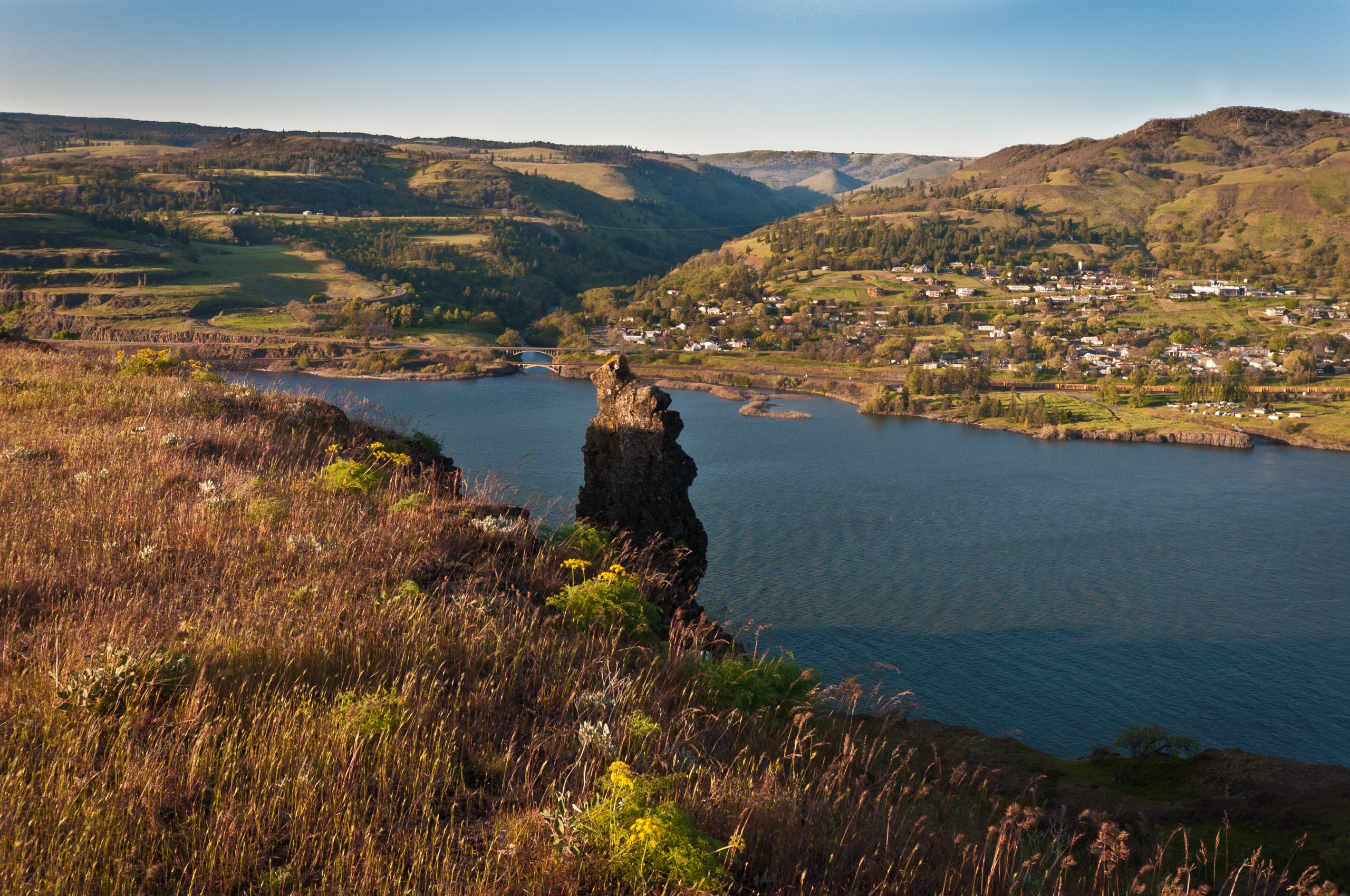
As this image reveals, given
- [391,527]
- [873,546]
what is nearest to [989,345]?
[873,546]

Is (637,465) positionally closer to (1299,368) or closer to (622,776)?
(622,776)

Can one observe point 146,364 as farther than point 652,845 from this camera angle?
Yes

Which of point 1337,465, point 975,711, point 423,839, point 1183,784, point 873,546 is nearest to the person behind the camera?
point 423,839

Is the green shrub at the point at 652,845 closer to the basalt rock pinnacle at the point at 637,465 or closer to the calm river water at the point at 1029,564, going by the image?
the calm river water at the point at 1029,564

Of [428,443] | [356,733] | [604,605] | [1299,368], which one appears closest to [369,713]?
[356,733]

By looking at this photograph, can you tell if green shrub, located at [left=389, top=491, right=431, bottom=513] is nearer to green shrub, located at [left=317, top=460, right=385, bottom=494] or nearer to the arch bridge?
green shrub, located at [left=317, top=460, right=385, bottom=494]

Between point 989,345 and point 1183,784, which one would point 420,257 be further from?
point 1183,784
